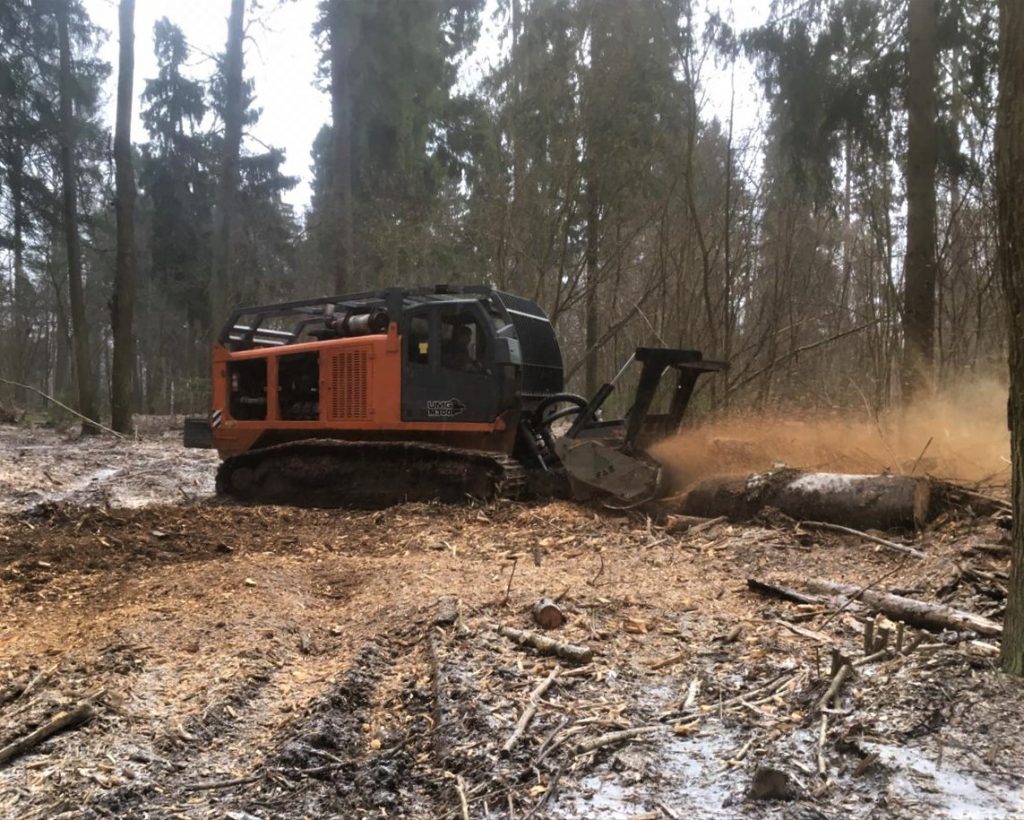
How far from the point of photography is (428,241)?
1914 centimetres

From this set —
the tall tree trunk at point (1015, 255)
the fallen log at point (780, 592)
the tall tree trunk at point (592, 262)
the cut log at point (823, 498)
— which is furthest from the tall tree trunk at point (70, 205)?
the tall tree trunk at point (1015, 255)

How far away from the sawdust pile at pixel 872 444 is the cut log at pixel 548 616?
434cm

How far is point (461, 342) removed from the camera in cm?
920

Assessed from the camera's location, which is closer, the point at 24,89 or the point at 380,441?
the point at 380,441

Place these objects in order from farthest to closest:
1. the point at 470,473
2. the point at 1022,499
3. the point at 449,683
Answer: the point at 470,473 < the point at 449,683 < the point at 1022,499

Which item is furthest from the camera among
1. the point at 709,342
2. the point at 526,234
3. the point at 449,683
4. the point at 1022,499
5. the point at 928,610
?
the point at 526,234

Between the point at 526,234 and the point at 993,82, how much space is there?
8.45 meters

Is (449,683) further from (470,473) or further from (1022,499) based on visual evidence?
(470,473)

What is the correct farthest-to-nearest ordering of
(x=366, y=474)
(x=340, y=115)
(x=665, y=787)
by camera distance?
(x=340, y=115) → (x=366, y=474) → (x=665, y=787)

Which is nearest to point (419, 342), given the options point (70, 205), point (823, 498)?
point (823, 498)

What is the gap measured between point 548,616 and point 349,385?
19.8 ft

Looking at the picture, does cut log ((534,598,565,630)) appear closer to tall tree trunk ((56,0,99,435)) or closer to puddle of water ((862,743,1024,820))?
puddle of water ((862,743,1024,820))

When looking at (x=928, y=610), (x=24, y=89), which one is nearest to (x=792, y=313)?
(x=928, y=610)

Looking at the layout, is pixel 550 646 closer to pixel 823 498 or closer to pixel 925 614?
pixel 925 614
